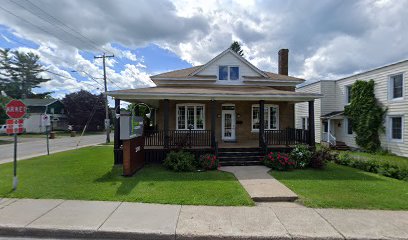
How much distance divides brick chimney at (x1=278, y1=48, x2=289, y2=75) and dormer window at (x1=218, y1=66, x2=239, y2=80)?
5631 millimetres

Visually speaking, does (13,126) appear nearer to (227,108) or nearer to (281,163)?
(281,163)

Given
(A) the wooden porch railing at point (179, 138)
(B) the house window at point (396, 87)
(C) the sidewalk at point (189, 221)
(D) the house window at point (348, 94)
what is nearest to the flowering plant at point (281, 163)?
(A) the wooden porch railing at point (179, 138)

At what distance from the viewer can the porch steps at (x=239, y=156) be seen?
10.4 metres

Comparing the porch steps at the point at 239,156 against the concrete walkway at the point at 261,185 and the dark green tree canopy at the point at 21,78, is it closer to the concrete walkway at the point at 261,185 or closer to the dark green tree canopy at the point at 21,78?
the concrete walkway at the point at 261,185

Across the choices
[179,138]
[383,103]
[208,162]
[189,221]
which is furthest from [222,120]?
[383,103]

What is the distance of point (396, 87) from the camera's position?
15008 mm

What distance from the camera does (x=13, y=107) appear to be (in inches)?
267

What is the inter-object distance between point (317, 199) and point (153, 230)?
423cm

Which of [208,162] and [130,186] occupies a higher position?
[208,162]

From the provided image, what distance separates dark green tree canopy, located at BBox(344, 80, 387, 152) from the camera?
52.6ft

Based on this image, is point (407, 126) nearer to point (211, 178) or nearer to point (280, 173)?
point (280, 173)

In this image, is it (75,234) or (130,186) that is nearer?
(75,234)

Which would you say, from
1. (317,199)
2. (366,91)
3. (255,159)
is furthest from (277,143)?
(366,91)

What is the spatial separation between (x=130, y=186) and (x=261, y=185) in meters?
4.07
